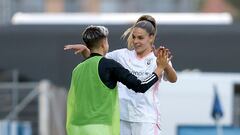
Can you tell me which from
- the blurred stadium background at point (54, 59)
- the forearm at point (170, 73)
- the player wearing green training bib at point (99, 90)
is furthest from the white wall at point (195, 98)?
the player wearing green training bib at point (99, 90)

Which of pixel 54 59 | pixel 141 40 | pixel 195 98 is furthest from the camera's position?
pixel 54 59

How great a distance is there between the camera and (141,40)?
353 inches

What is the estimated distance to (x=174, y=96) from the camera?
61.9ft

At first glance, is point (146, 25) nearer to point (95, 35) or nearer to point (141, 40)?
point (141, 40)

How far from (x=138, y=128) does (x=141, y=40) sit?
0.70 m

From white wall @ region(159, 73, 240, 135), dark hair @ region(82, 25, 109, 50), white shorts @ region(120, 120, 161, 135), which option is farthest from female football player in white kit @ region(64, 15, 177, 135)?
white wall @ region(159, 73, 240, 135)

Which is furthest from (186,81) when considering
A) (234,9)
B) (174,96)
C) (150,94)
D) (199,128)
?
(234,9)

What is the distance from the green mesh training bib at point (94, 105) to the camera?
8.59 metres

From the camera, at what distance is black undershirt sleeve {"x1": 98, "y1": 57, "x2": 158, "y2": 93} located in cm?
848

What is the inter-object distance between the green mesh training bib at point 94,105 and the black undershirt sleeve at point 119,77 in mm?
41

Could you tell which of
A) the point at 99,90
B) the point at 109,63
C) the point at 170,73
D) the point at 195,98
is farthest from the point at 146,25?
the point at 195,98

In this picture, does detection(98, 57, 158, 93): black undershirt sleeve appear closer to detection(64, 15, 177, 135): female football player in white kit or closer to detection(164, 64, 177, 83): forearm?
detection(164, 64, 177, 83): forearm

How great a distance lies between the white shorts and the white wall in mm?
9578

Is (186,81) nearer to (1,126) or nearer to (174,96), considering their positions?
(174,96)
